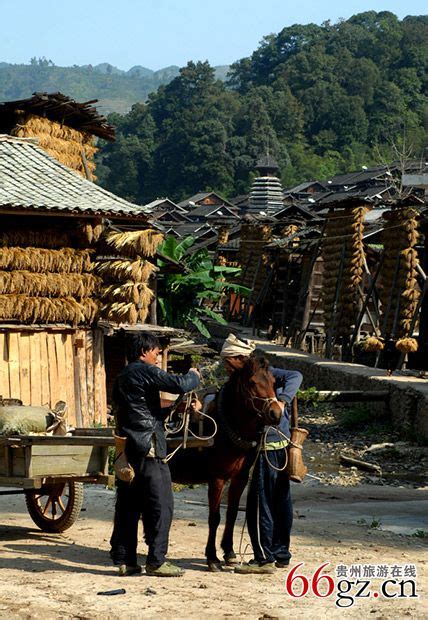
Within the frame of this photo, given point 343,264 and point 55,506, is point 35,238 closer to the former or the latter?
point 55,506

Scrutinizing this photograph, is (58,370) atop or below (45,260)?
below

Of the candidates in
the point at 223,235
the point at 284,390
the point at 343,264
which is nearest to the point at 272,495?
the point at 284,390

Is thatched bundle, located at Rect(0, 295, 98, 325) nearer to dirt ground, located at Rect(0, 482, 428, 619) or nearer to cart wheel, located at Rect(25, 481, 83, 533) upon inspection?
dirt ground, located at Rect(0, 482, 428, 619)

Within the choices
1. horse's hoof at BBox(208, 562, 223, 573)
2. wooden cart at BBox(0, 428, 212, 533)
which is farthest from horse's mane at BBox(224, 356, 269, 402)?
horse's hoof at BBox(208, 562, 223, 573)

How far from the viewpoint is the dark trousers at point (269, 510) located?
9578mm

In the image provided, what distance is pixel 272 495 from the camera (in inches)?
383

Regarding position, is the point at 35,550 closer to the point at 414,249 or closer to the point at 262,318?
the point at 414,249

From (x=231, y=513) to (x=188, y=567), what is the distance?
57 cm

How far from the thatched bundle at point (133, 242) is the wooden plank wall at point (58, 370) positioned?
1711 millimetres

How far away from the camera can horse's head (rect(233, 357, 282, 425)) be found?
927 cm

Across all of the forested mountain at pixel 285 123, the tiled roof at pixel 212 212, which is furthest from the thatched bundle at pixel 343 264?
the forested mountain at pixel 285 123

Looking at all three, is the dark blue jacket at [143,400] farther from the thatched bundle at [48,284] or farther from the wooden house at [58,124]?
the wooden house at [58,124]

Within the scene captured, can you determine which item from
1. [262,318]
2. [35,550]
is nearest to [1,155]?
[35,550]

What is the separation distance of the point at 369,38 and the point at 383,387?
13322 centimetres
